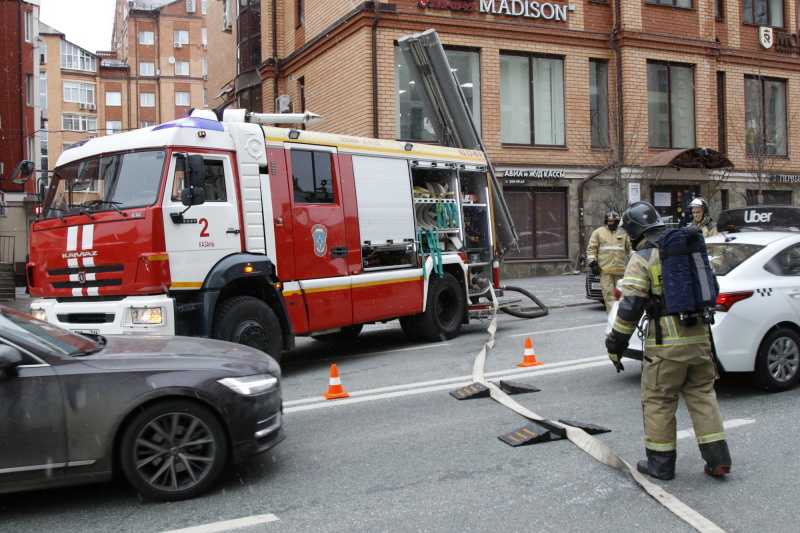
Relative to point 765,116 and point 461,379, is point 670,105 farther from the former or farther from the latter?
point 461,379

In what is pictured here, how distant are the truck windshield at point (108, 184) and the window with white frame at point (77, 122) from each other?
192ft

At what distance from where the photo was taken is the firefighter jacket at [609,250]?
1115 centimetres

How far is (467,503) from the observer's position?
426cm

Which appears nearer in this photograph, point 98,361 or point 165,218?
point 98,361

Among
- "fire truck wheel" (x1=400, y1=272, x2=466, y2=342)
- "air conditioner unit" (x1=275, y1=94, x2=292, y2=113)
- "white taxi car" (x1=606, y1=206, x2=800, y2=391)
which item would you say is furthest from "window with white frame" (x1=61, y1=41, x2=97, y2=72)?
"white taxi car" (x1=606, y1=206, x2=800, y2=391)

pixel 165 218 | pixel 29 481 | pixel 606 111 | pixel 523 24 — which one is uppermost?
pixel 523 24

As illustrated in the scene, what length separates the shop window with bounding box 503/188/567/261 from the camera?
20.5 meters

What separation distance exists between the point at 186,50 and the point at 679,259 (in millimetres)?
67067

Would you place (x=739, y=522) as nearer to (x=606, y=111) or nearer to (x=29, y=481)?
(x=29, y=481)

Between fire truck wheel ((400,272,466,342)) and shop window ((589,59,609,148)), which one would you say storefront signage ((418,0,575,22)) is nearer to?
shop window ((589,59,609,148))

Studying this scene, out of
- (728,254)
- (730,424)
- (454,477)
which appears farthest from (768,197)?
(454,477)

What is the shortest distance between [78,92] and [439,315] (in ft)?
200

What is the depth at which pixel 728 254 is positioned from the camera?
7.03 metres

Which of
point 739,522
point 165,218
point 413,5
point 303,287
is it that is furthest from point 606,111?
point 739,522
